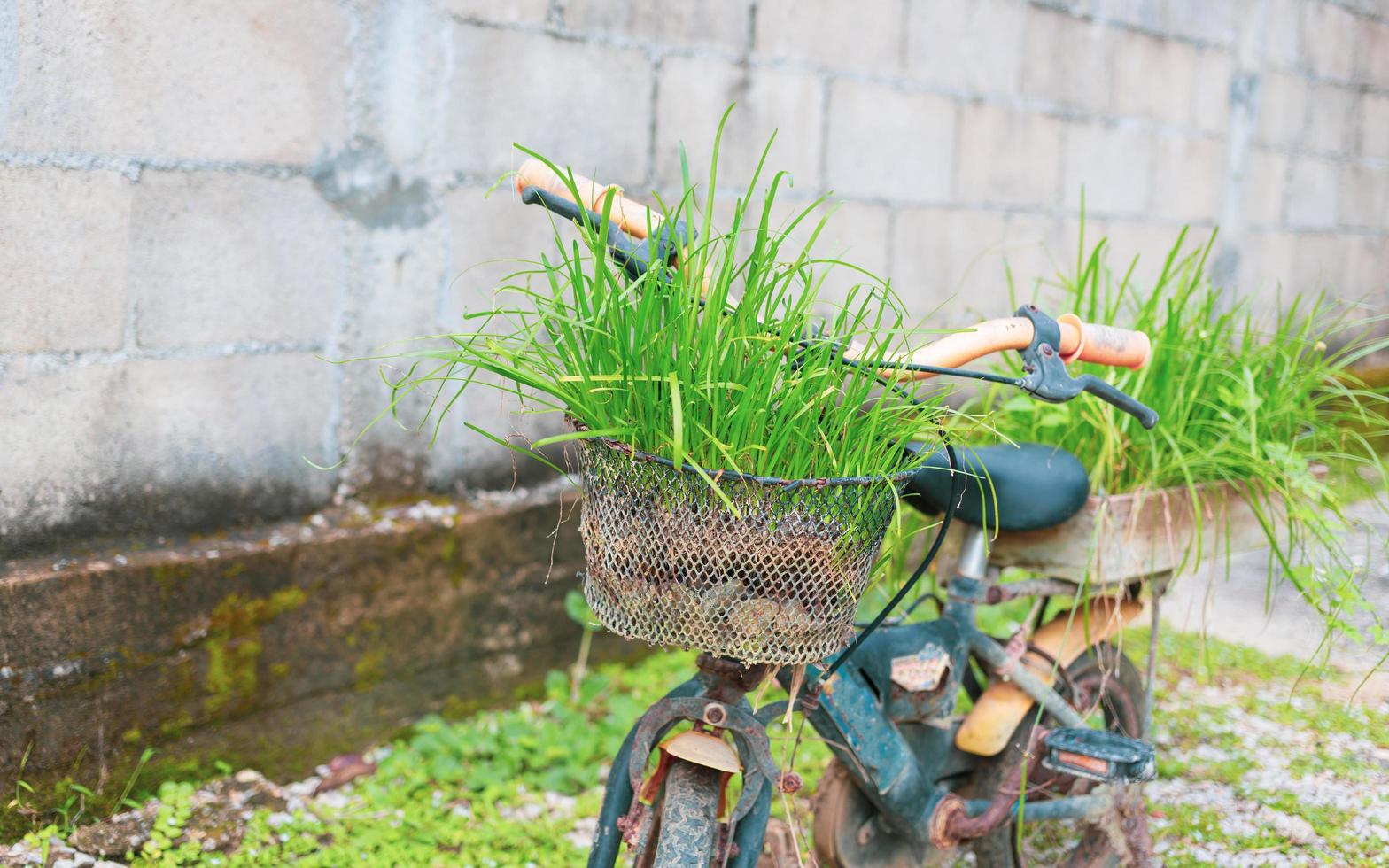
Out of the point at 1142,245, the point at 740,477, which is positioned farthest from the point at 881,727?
the point at 1142,245

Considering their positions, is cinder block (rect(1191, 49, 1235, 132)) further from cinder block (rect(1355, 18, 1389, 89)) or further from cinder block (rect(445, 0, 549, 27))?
cinder block (rect(445, 0, 549, 27))

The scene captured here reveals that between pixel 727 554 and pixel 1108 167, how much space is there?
11.4 ft

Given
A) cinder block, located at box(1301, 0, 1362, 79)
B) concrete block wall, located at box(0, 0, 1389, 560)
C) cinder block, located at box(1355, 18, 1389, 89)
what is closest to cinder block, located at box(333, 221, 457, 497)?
concrete block wall, located at box(0, 0, 1389, 560)

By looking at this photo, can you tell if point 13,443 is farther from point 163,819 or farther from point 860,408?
point 860,408

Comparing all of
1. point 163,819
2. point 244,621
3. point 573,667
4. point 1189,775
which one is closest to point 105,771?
point 163,819

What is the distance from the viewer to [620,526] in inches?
53.2

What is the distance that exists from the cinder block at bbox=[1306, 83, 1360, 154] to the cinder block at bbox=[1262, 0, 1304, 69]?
0.27m

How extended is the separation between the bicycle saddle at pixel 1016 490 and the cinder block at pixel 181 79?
151cm

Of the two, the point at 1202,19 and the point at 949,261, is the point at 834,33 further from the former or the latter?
the point at 1202,19

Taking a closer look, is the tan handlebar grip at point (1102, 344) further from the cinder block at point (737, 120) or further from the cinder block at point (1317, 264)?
the cinder block at point (1317, 264)

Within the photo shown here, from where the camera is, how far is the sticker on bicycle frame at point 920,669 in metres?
1.92

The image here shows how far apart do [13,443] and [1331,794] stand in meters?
2.79

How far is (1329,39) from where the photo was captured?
5285 millimetres

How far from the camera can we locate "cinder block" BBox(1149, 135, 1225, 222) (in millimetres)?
4500
